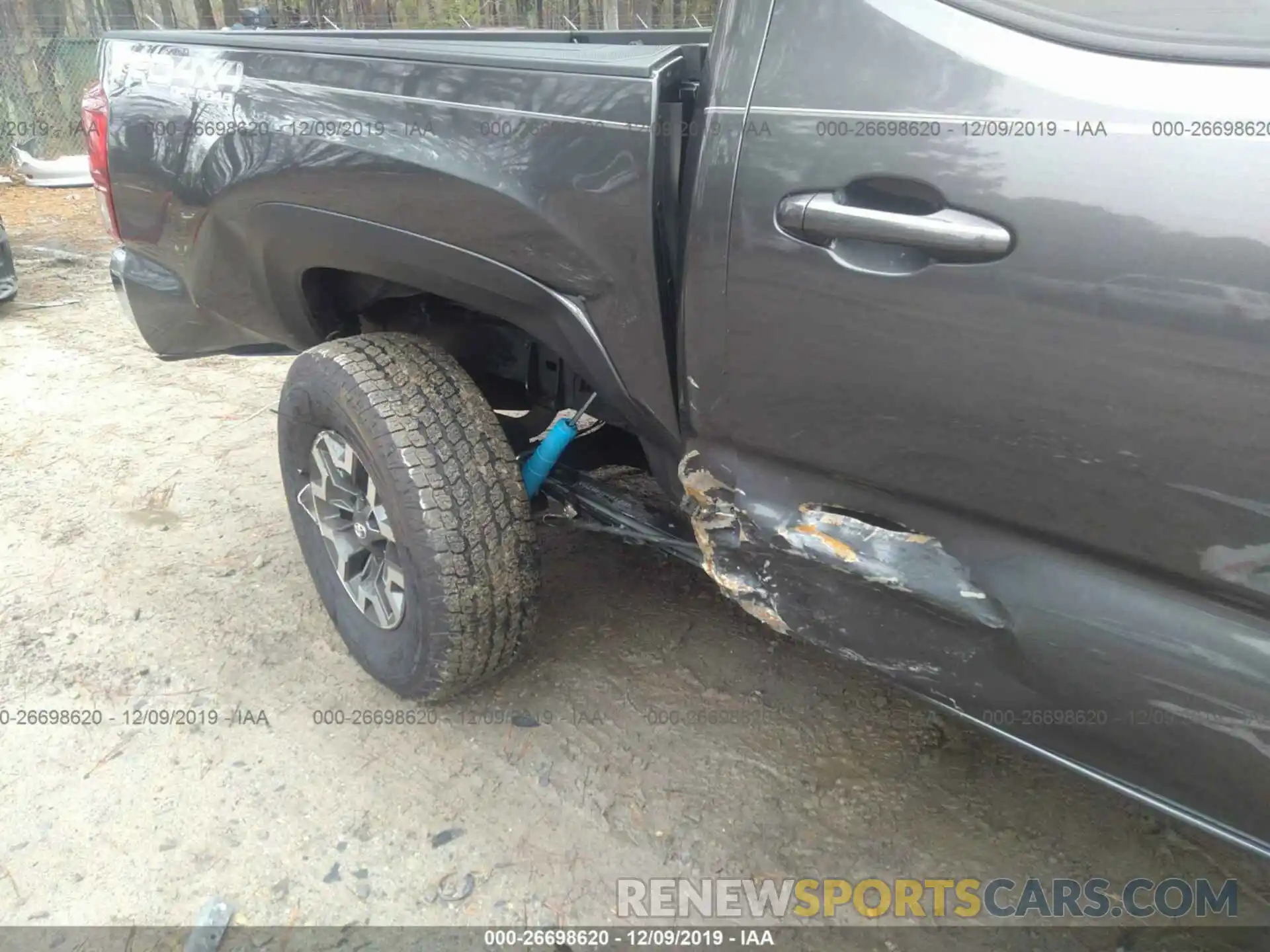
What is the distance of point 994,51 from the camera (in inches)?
47.3

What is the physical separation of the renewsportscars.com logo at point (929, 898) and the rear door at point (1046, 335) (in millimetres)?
643

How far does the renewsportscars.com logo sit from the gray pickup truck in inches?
23.8

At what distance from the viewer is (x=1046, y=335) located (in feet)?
3.79

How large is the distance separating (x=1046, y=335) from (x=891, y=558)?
42 cm

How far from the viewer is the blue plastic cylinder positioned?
218 cm

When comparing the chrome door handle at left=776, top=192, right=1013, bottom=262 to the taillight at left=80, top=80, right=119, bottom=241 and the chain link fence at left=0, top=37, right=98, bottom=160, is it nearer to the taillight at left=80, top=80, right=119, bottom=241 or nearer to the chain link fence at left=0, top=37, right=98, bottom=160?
the taillight at left=80, top=80, right=119, bottom=241

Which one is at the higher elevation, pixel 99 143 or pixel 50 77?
pixel 99 143

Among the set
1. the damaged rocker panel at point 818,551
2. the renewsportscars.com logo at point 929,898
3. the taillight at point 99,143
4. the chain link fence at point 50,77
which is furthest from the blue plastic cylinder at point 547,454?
the chain link fence at point 50,77

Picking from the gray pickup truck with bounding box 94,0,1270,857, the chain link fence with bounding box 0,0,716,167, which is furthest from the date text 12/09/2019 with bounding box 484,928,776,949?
the chain link fence with bounding box 0,0,716,167

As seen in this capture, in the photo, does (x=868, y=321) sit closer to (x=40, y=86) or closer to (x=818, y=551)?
(x=818, y=551)

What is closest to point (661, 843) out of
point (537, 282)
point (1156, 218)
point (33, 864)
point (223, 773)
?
point (223, 773)

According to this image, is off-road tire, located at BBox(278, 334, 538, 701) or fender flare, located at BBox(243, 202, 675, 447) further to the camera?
off-road tire, located at BBox(278, 334, 538, 701)

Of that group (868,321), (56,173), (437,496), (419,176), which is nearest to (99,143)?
(419,176)

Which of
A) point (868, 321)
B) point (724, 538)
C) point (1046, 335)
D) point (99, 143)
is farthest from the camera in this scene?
point (99, 143)
